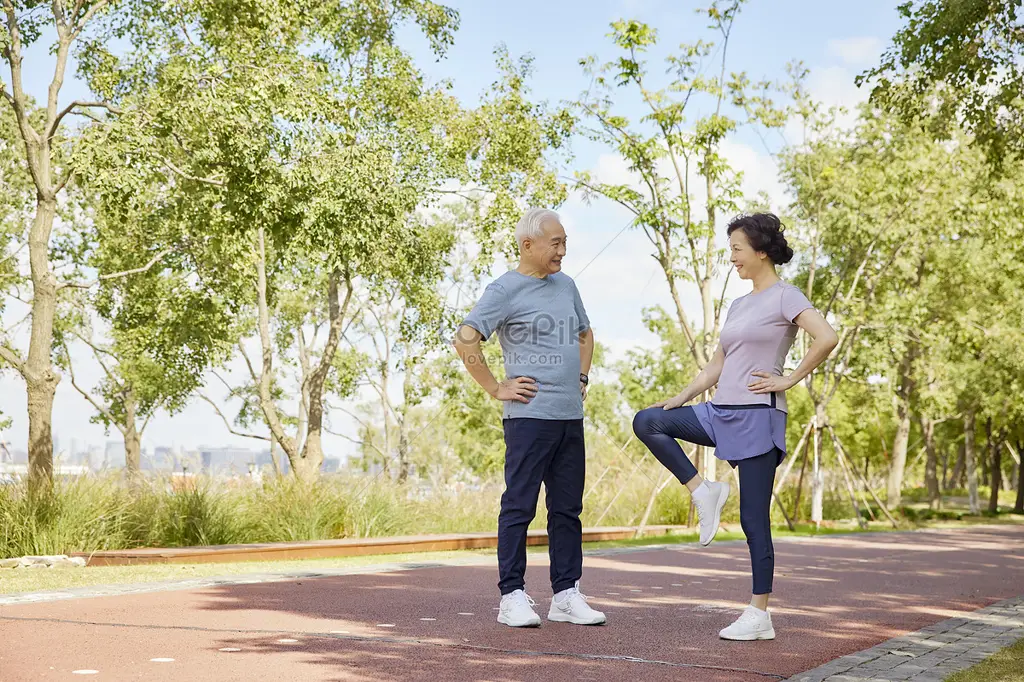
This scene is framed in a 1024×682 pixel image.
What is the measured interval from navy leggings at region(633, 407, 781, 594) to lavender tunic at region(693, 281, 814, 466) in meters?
0.06

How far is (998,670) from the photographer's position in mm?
4625

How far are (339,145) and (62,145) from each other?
360cm

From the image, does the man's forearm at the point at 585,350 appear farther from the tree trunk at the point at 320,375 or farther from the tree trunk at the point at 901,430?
the tree trunk at the point at 901,430

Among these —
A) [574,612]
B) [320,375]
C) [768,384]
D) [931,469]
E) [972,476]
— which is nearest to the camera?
[768,384]

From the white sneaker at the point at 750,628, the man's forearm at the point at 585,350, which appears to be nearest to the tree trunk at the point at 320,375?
the man's forearm at the point at 585,350

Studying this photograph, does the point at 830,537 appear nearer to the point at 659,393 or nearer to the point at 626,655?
the point at 626,655

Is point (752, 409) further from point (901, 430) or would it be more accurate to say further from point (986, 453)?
point (986, 453)

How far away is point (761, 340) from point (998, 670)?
1.74 m

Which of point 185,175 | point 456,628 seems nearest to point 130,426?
point 185,175

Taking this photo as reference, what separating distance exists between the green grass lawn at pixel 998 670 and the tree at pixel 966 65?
6547 mm

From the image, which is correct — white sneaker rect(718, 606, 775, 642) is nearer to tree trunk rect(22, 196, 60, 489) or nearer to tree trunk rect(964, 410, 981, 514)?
tree trunk rect(22, 196, 60, 489)

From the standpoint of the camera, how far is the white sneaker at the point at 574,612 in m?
5.78

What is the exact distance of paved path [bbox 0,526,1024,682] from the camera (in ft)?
14.5

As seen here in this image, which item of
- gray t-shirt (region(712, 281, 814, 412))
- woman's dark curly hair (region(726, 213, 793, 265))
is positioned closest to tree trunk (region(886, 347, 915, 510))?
woman's dark curly hair (region(726, 213, 793, 265))
